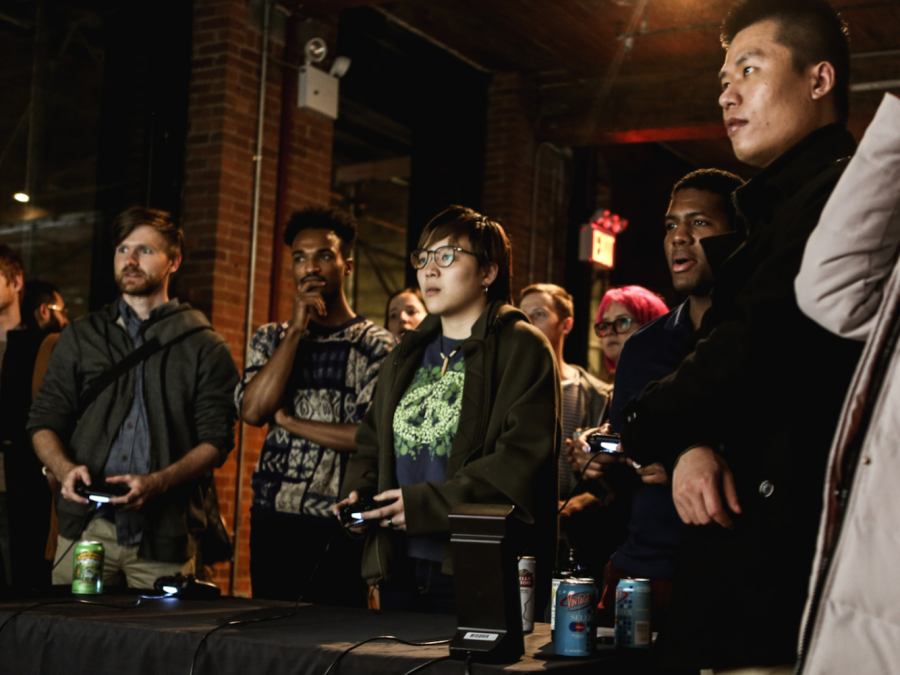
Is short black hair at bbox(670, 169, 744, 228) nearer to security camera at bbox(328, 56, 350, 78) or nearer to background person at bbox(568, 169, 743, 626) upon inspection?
background person at bbox(568, 169, 743, 626)

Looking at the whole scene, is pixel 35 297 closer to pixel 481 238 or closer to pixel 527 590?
pixel 481 238

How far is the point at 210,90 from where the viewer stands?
533cm

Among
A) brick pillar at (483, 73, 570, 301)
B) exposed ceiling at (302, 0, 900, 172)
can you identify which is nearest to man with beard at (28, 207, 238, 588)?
exposed ceiling at (302, 0, 900, 172)

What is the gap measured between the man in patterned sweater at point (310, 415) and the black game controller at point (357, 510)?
752 millimetres

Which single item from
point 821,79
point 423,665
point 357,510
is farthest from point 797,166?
point 357,510

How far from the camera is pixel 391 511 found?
89.1 inches

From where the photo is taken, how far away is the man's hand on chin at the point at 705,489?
1446mm

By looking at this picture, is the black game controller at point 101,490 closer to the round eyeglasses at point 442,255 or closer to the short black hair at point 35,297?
the round eyeglasses at point 442,255

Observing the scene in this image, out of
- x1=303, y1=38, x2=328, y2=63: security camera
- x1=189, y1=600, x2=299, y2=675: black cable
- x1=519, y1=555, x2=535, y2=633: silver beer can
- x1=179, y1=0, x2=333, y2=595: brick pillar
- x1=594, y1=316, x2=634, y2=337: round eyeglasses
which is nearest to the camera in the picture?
x1=189, y1=600, x2=299, y2=675: black cable

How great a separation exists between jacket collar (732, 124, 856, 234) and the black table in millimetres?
866

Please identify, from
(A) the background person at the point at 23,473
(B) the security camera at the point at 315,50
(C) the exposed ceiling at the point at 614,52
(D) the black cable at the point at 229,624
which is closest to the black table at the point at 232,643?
(D) the black cable at the point at 229,624

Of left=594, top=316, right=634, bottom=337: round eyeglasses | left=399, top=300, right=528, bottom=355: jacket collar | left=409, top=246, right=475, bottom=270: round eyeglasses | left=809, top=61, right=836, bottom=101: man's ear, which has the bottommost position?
left=399, top=300, right=528, bottom=355: jacket collar

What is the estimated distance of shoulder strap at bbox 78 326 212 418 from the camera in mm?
3320

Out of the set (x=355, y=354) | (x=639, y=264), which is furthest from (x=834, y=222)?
(x=639, y=264)
